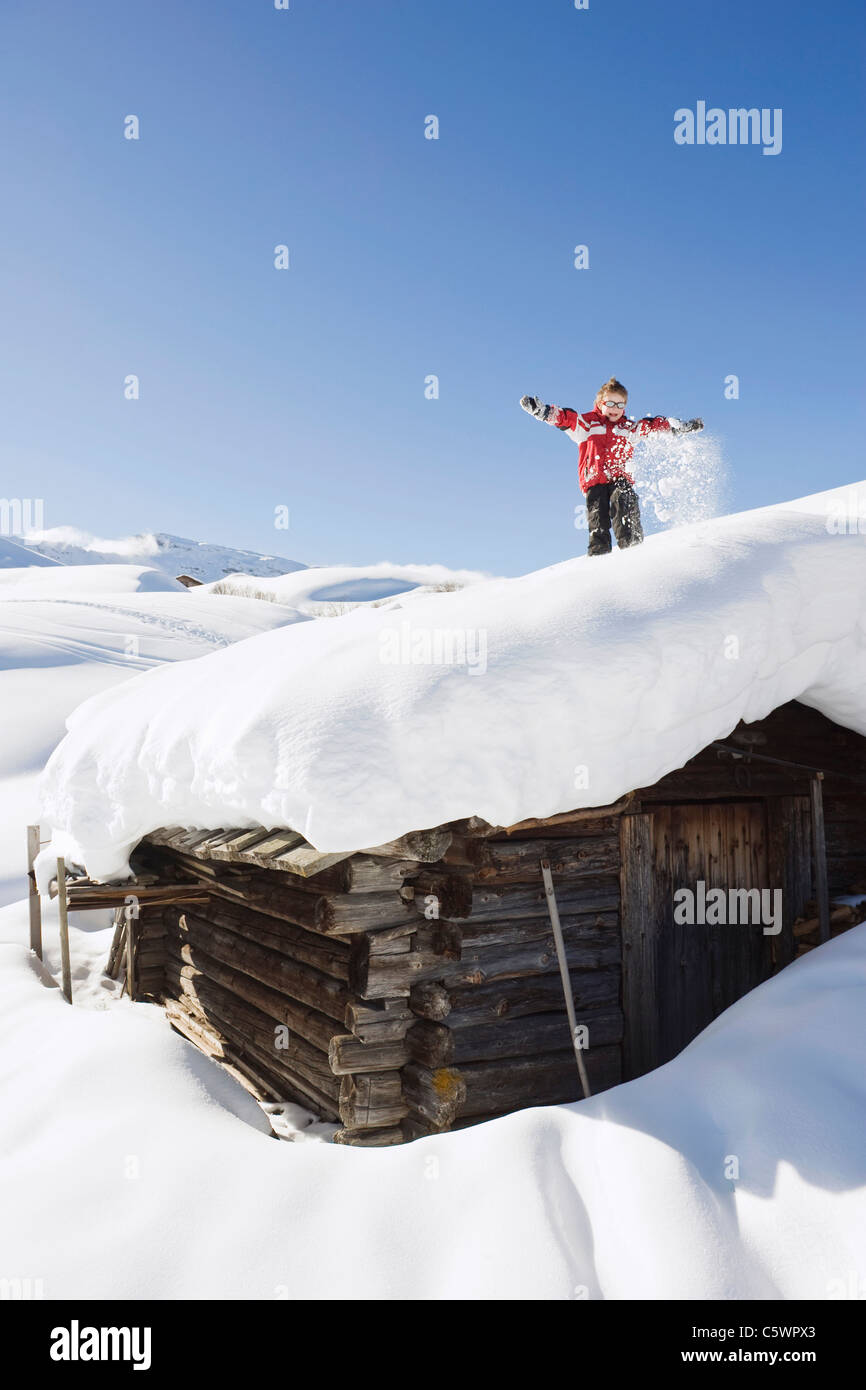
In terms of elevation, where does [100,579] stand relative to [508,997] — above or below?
above

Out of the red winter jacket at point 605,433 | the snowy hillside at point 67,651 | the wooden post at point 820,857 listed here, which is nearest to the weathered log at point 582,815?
the wooden post at point 820,857

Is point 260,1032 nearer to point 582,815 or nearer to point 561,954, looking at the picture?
point 561,954

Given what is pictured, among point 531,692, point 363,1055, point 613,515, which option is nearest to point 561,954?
point 363,1055

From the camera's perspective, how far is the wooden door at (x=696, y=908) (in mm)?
5996

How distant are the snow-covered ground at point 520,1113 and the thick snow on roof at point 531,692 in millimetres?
18

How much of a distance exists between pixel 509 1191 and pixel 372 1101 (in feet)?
6.31

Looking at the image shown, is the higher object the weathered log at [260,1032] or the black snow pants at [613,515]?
the black snow pants at [613,515]

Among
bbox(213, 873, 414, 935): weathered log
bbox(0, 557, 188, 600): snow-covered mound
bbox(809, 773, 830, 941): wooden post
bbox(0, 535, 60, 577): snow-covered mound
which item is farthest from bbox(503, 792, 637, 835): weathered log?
bbox(0, 535, 60, 577): snow-covered mound

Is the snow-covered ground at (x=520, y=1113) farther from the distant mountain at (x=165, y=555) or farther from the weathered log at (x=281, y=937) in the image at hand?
the distant mountain at (x=165, y=555)

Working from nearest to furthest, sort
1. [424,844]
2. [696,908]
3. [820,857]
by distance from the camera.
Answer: [424,844] < [820,857] < [696,908]

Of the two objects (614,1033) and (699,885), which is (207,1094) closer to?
(614,1033)

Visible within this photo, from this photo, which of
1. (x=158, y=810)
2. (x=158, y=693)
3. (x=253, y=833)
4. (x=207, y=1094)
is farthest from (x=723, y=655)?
(x=158, y=693)

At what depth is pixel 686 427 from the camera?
7.71 metres
